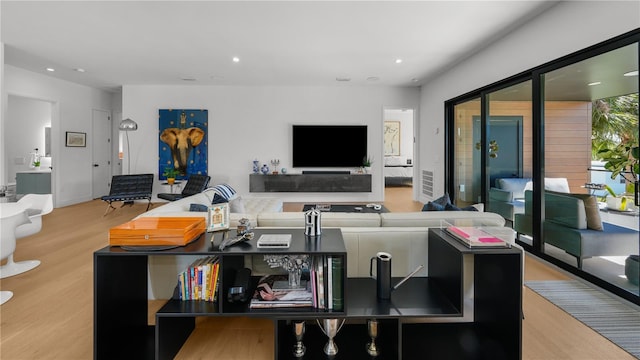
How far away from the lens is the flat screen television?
Result: 7172 millimetres

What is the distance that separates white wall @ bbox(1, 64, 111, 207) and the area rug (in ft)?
26.4

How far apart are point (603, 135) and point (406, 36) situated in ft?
7.91

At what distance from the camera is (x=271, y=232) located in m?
1.93

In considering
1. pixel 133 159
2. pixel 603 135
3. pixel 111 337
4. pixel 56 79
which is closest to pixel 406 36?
pixel 603 135

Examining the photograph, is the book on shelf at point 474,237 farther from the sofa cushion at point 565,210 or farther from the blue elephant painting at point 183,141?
the blue elephant painting at point 183,141

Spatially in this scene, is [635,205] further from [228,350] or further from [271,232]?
[228,350]

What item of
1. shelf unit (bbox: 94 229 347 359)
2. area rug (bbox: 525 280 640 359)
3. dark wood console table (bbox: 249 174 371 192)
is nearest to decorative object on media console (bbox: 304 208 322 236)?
shelf unit (bbox: 94 229 347 359)

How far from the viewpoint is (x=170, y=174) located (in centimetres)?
683

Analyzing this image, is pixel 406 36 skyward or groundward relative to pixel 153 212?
skyward

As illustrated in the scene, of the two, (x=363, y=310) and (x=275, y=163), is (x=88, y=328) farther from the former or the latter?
(x=275, y=163)

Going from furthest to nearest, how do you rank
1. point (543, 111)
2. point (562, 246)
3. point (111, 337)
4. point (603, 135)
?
point (543, 111), point (562, 246), point (603, 135), point (111, 337)

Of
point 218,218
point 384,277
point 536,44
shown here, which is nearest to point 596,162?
point 536,44

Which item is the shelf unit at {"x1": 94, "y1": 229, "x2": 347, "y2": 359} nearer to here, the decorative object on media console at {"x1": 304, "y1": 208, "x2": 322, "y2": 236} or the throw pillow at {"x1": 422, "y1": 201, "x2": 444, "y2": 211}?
the decorative object on media console at {"x1": 304, "y1": 208, "x2": 322, "y2": 236}

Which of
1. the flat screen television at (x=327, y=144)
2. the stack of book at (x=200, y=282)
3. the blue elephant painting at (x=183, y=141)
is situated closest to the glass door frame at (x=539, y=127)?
the flat screen television at (x=327, y=144)
